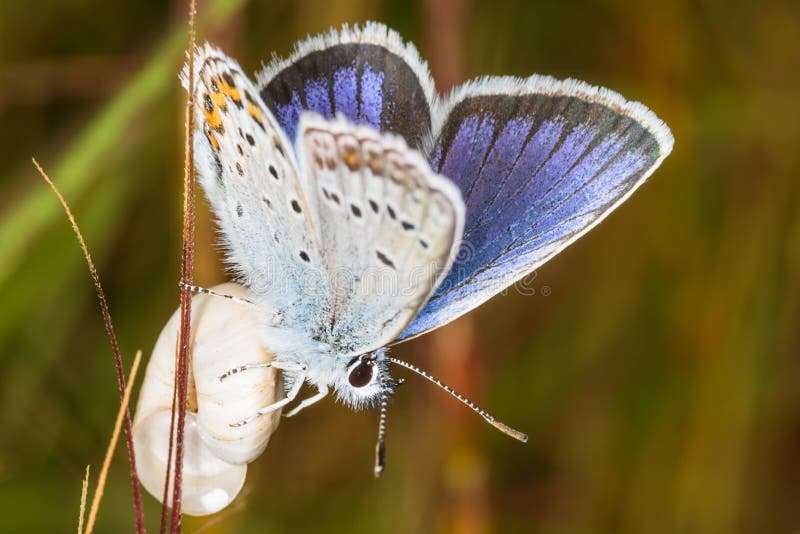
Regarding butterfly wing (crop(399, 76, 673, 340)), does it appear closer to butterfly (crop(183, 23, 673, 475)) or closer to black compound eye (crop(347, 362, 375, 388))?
butterfly (crop(183, 23, 673, 475))

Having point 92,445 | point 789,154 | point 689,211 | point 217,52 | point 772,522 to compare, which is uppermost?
point 217,52

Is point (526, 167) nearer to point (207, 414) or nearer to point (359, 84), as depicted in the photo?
point (359, 84)

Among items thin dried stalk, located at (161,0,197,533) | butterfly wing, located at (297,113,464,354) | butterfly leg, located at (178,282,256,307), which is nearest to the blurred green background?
butterfly wing, located at (297,113,464,354)

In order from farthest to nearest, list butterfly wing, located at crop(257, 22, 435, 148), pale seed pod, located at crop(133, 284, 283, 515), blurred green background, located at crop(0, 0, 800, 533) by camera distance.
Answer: blurred green background, located at crop(0, 0, 800, 533) → butterfly wing, located at crop(257, 22, 435, 148) → pale seed pod, located at crop(133, 284, 283, 515)

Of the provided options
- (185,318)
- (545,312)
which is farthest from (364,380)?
(545,312)

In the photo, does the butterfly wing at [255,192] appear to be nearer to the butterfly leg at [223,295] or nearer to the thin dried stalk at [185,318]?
the butterfly leg at [223,295]

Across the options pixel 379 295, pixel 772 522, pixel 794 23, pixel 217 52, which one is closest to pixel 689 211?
pixel 794 23

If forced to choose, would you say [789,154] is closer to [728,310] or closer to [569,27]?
[728,310]
